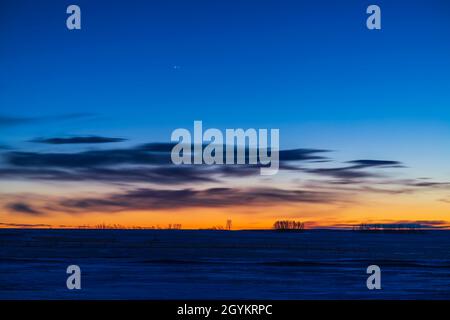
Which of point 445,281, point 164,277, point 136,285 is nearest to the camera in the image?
point 136,285

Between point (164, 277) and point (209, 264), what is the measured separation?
11.0 metres

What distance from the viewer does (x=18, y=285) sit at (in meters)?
32.3
